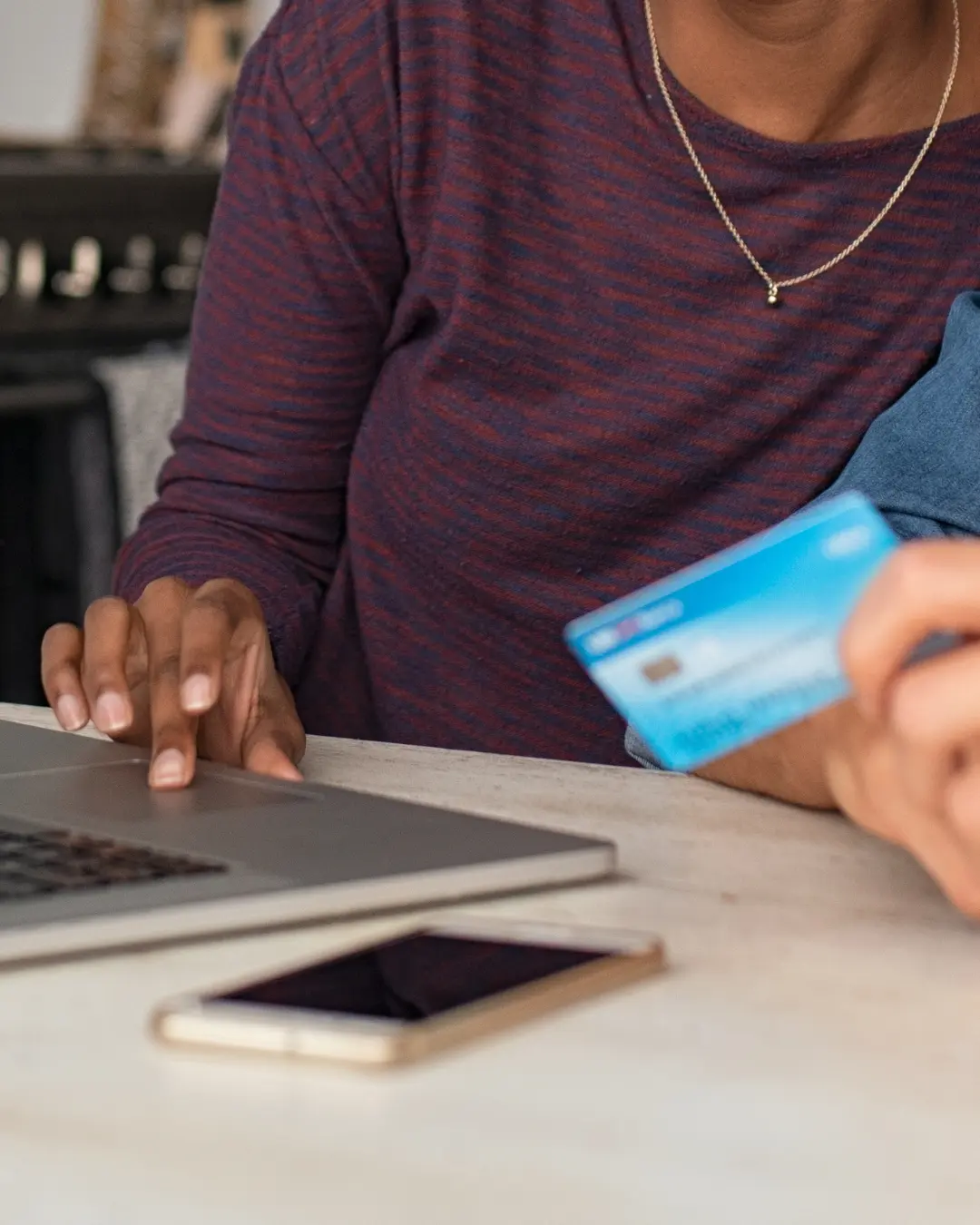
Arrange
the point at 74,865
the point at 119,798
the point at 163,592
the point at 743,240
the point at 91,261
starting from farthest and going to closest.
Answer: the point at 91,261 → the point at 743,240 → the point at 163,592 → the point at 119,798 → the point at 74,865

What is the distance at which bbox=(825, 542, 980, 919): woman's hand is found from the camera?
0.54 m

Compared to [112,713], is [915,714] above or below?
above

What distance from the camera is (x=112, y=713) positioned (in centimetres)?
84

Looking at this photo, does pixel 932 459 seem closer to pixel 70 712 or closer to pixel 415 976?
pixel 70 712

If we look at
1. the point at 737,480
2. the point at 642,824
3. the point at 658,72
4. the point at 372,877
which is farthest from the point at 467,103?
the point at 372,877

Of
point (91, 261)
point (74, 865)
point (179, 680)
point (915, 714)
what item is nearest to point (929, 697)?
point (915, 714)

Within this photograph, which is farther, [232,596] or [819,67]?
[819,67]

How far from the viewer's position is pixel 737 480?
3.67 ft

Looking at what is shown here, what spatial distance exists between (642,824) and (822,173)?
497mm

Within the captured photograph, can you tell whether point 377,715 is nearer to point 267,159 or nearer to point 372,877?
point 267,159

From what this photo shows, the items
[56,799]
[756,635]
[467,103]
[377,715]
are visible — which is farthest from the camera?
[377,715]

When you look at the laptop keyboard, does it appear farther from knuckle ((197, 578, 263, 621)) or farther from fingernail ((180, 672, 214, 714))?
knuckle ((197, 578, 263, 621))

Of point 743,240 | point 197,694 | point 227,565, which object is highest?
point 743,240

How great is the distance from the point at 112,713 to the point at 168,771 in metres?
0.10
